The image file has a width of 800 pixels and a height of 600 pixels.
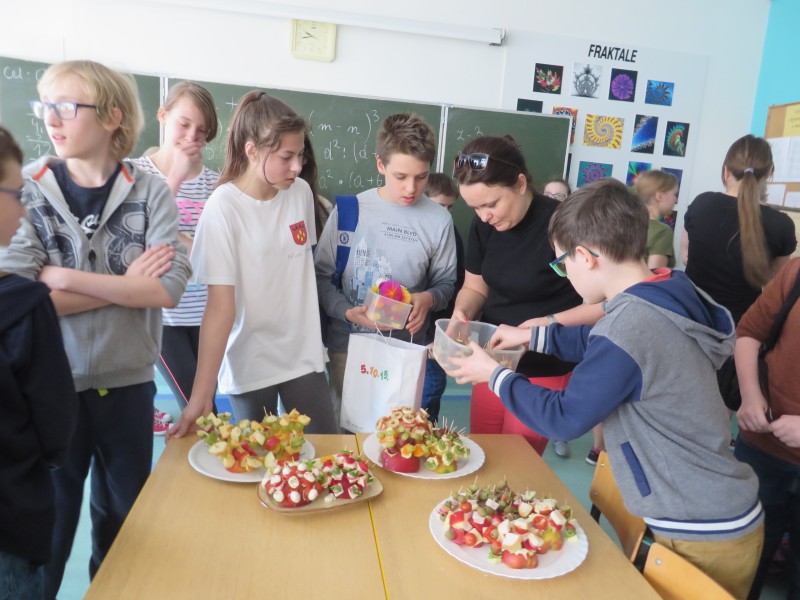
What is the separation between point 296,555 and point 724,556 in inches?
35.6

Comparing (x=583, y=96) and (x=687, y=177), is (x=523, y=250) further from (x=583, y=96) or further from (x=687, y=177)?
(x=687, y=177)

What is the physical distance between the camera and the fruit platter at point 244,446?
1341 mm

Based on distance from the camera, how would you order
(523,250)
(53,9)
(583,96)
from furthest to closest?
1. (583,96)
2. (53,9)
3. (523,250)

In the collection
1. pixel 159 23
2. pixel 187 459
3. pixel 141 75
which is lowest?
pixel 187 459

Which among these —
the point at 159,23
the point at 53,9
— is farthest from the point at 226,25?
the point at 53,9

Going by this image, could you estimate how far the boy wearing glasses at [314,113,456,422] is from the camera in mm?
1965

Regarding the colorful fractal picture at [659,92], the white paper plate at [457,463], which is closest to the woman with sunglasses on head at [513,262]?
the white paper plate at [457,463]

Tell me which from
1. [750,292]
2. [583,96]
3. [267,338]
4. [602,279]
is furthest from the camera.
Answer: [583,96]

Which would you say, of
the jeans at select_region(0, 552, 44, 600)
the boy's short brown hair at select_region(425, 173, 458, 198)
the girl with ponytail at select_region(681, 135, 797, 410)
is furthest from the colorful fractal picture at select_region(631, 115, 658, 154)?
the jeans at select_region(0, 552, 44, 600)

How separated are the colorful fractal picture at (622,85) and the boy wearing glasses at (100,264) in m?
4.00

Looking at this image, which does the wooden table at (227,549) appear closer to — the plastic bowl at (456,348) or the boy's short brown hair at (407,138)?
the plastic bowl at (456,348)

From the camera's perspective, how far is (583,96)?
4539 mm

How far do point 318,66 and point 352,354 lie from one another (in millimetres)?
3073

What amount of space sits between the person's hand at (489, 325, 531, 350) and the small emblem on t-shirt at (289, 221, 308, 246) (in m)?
0.66
